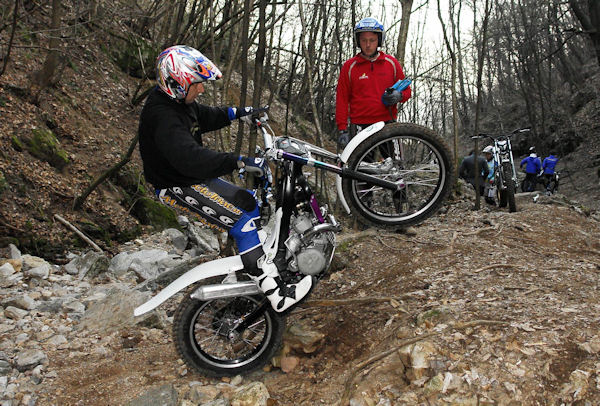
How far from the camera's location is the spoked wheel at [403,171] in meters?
3.78

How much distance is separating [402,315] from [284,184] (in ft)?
4.64

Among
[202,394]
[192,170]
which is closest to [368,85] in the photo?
[192,170]

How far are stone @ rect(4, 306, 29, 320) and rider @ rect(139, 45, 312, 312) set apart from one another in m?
2.46

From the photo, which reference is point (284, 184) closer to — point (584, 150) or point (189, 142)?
point (189, 142)

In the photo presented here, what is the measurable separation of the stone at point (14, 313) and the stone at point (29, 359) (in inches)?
37.2

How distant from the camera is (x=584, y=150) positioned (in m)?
20.6

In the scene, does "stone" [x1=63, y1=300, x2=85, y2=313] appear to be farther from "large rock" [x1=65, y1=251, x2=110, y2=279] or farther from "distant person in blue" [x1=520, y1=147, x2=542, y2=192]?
"distant person in blue" [x1=520, y1=147, x2=542, y2=192]

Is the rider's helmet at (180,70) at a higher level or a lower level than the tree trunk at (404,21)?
lower

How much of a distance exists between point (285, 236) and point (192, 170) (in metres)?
0.86

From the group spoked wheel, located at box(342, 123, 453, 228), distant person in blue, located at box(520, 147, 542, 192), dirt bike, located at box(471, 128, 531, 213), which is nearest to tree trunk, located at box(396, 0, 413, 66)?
spoked wheel, located at box(342, 123, 453, 228)

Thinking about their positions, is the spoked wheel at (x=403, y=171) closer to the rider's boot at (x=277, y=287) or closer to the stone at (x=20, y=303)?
the rider's boot at (x=277, y=287)

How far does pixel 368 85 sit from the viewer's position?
4680 mm

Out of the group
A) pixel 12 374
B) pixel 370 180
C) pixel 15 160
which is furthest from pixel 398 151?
pixel 15 160

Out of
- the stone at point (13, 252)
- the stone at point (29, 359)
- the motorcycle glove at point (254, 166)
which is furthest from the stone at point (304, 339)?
the stone at point (13, 252)
